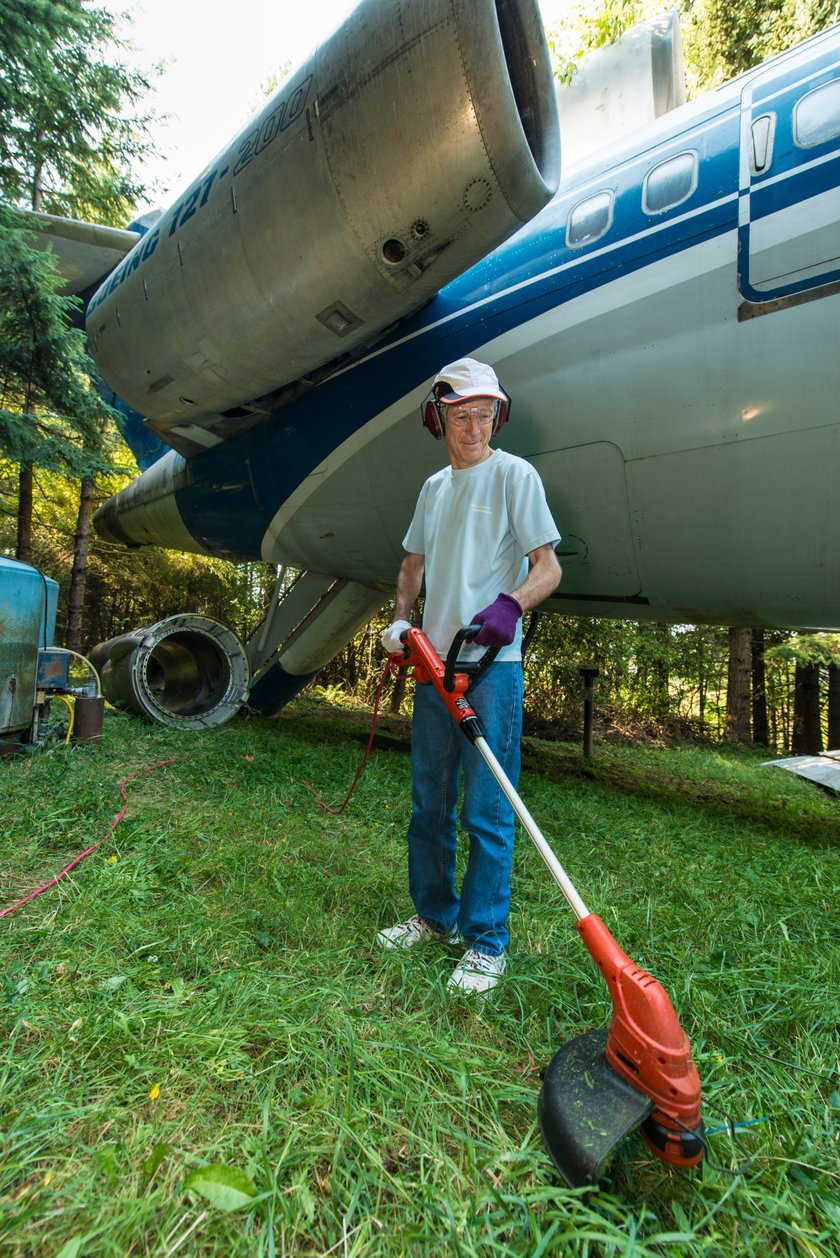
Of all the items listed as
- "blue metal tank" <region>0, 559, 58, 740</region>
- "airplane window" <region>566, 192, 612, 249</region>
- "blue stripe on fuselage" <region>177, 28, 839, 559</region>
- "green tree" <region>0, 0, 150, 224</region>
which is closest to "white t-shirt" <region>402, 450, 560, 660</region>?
"blue stripe on fuselage" <region>177, 28, 839, 559</region>

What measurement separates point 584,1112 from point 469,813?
2.43 feet

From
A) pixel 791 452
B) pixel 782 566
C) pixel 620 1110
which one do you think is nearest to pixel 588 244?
pixel 791 452

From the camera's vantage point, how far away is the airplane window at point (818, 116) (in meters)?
2.15

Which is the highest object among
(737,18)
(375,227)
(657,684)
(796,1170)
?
(737,18)

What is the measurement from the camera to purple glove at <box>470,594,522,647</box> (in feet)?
5.03

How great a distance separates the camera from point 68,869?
1.97 m

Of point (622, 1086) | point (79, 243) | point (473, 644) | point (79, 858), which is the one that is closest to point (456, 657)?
point (473, 644)

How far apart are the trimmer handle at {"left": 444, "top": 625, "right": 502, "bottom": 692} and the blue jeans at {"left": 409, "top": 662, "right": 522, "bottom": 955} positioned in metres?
0.10

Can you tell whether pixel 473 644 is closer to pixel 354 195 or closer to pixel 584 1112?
pixel 584 1112

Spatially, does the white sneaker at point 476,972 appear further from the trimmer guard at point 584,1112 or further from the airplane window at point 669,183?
the airplane window at point 669,183

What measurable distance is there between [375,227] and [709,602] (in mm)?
2236

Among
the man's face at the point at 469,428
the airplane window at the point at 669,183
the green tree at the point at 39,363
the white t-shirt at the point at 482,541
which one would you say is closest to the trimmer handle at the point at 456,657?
the white t-shirt at the point at 482,541

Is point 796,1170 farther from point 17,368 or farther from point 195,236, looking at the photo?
point 17,368

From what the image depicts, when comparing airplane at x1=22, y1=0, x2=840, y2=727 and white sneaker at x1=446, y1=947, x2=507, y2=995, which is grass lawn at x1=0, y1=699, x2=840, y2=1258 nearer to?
white sneaker at x1=446, y1=947, x2=507, y2=995
